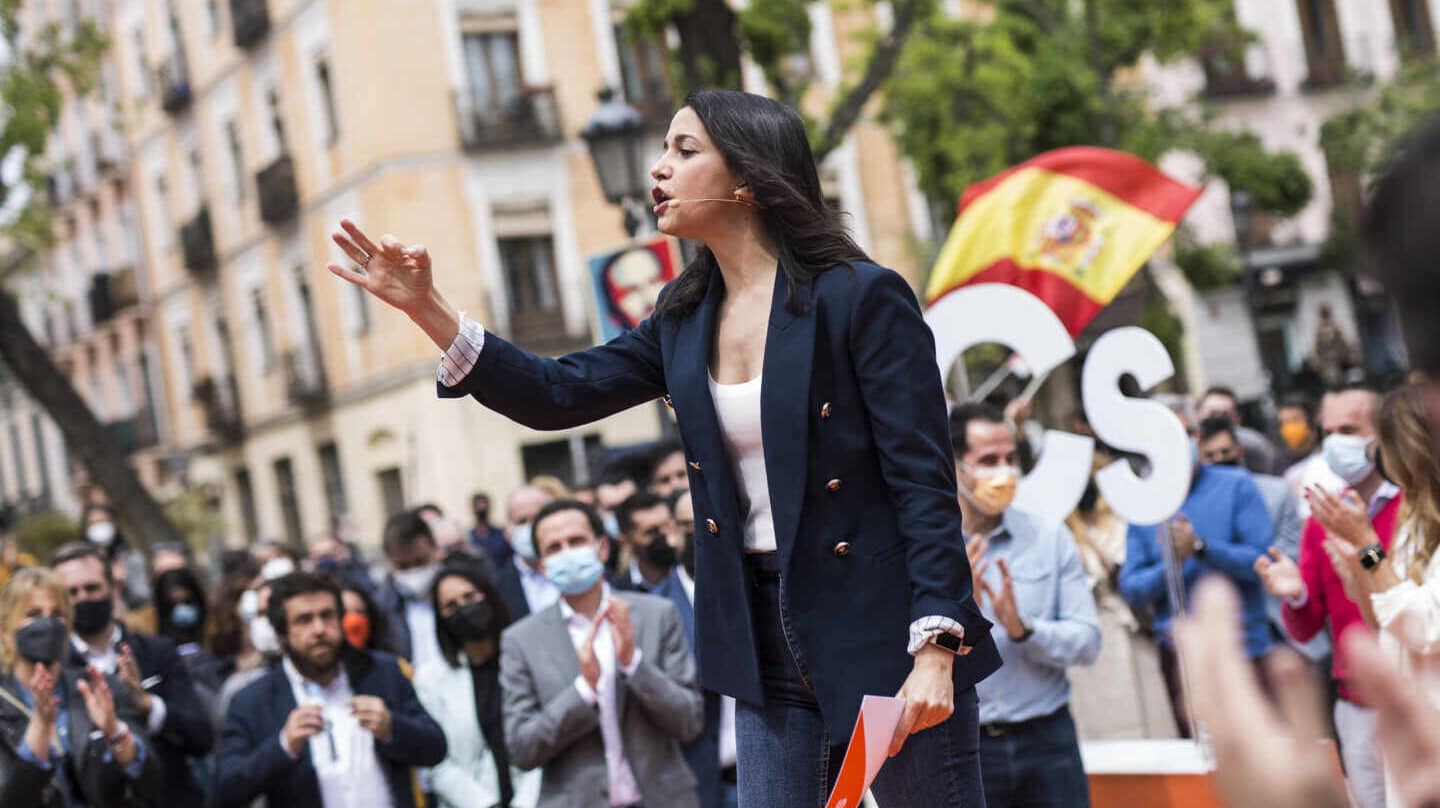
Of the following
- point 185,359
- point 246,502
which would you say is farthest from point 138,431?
point 246,502

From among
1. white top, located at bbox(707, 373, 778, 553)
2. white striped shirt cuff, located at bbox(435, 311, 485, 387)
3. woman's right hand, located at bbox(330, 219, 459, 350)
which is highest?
woman's right hand, located at bbox(330, 219, 459, 350)

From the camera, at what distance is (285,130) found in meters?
34.5

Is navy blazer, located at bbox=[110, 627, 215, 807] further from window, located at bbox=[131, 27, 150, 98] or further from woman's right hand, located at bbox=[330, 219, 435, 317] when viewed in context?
window, located at bbox=[131, 27, 150, 98]

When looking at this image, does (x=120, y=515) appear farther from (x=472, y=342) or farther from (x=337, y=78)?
(x=472, y=342)

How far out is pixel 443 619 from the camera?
8.17m

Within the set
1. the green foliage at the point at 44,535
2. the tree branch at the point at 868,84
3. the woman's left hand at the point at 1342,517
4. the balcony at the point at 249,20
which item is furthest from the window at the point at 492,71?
the woman's left hand at the point at 1342,517

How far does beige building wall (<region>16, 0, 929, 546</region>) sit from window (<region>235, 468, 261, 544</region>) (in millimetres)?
83

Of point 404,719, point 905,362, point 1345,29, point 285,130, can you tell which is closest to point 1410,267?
point 905,362

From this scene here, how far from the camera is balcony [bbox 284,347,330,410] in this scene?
34000 mm

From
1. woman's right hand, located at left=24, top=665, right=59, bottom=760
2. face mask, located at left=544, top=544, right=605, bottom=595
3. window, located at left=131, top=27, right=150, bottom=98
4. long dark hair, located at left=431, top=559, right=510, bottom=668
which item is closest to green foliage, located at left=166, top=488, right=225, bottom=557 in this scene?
window, located at left=131, top=27, right=150, bottom=98

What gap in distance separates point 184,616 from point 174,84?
95.8 feet

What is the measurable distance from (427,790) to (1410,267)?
7011mm

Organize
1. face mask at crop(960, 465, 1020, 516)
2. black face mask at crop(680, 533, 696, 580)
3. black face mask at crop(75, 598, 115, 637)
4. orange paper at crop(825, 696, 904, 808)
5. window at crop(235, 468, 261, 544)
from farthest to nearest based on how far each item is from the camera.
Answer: window at crop(235, 468, 261, 544) → black face mask at crop(75, 598, 115, 637) → black face mask at crop(680, 533, 696, 580) → face mask at crop(960, 465, 1020, 516) → orange paper at crop(825, 696, 904, 808)

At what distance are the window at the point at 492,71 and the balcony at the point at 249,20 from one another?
14.9ft
